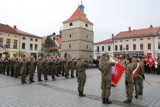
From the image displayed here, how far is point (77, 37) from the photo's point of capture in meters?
55.9

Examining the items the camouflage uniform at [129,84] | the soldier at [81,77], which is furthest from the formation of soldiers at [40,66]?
the camouflage uniform at [129,84]

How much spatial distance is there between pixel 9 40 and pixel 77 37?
826 inches

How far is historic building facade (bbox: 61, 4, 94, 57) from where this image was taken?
Answer: 183ft

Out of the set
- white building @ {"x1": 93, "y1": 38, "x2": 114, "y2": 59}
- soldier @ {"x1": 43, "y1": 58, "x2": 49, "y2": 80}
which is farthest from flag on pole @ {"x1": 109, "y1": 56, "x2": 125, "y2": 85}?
white building @ {"x1": 93, "y1": 38, "x2": 114, "y2": 59}

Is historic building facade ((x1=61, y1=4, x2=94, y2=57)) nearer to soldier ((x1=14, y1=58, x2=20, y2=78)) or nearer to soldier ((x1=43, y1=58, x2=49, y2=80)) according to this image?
soldier ((x1=14, y1=58, x2=20, y2=78))

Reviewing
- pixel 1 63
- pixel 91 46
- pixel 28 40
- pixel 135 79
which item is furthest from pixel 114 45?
pixel 135 79

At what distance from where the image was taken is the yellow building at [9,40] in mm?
44656

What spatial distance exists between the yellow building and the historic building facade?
677 inches

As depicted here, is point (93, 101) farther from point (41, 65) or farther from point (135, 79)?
point (41, 65)

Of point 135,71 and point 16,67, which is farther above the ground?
point 135,71

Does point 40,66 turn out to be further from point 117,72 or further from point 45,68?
point 117,72

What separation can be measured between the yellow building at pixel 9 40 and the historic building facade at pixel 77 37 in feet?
56.5

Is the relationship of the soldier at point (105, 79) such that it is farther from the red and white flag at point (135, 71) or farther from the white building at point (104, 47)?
the white building at point (104, 47)

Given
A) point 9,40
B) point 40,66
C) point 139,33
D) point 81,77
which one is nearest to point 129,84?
point 81,77
